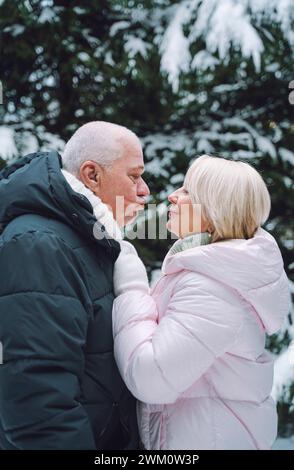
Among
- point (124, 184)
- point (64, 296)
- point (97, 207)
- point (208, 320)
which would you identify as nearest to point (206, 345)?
point (208, 320)

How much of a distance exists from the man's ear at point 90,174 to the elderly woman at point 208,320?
23 centimetres

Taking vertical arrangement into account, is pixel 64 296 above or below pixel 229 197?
below

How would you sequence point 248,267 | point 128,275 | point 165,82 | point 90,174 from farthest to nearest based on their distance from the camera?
point 165,82 → point 90,174 → point 128,275 → point 248,267

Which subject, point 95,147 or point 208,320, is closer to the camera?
point 208,320

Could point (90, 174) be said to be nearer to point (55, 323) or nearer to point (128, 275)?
point (128, 275)

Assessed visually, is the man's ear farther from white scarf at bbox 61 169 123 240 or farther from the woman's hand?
the woman's hand

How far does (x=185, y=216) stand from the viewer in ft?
6.03

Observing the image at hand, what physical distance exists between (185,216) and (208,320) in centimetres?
38

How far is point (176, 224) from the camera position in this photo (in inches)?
73.8

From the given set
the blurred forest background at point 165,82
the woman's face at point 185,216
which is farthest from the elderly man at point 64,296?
the blurred forest background at point 165,82

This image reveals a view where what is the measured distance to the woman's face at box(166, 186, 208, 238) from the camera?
5.95 ft

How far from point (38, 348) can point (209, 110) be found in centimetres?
345

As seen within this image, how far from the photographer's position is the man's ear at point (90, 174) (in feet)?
6.20

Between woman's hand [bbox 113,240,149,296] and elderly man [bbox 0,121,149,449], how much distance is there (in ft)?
0.07
